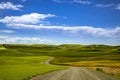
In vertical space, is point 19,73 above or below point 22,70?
above

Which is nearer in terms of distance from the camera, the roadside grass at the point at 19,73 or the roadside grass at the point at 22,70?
the roadside grass at the point at 19,73

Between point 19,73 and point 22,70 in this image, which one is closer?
point 19,73

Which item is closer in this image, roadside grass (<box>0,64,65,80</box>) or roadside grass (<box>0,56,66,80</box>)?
roadside grass (<box>0,64,65,80</box>)
